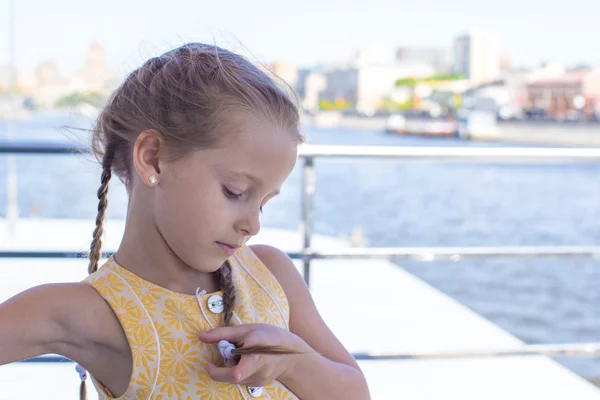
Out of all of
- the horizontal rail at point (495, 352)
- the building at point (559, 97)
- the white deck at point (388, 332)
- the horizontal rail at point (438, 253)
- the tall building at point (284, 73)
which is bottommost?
the white deck at point (388, 332)

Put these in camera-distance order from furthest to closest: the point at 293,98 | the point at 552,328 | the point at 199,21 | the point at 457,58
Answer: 1. the point at 457,58
2. the point at 552,328
3. the point at 199,21
4. the point at 293,98

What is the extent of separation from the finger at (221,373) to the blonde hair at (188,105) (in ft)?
0.08

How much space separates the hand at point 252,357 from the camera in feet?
2.46

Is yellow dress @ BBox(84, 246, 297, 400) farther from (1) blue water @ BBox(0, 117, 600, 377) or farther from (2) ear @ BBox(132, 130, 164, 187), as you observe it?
(1) blue water @ BBox(0, 117, 600, 377)

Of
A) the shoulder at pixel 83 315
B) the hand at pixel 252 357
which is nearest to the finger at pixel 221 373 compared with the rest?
the hand at pixel 252 357

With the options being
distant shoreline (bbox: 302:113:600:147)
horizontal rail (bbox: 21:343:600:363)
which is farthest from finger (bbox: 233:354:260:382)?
distant shoreline (bbox: 302:113:600:147)

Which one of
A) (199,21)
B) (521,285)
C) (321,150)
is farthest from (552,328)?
(199,21)

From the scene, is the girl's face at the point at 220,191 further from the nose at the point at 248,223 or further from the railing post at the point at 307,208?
the railing post at the point at 307,208

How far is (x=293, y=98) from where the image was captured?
0.89 meters

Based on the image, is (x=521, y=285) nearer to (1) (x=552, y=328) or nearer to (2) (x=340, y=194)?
(1) (x=552, y=328)

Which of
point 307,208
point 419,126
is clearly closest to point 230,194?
point 307,208

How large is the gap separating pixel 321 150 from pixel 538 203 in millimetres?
29282

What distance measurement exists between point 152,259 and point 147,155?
12 cm

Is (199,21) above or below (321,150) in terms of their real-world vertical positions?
above
